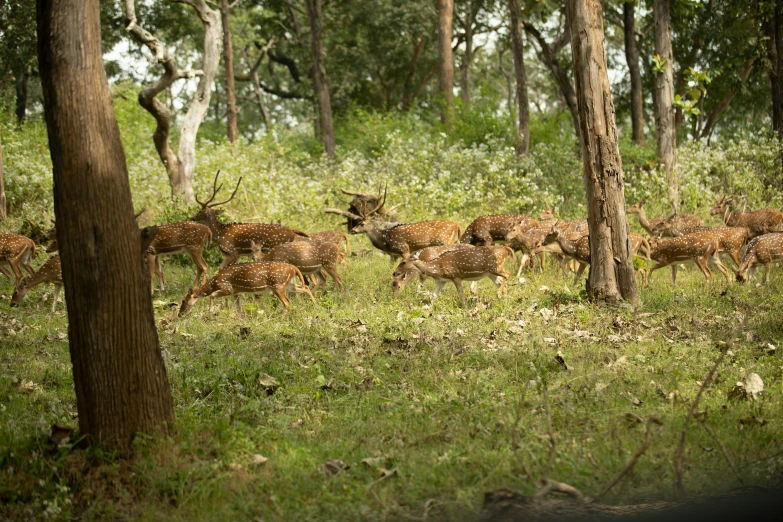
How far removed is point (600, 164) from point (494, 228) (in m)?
4.04

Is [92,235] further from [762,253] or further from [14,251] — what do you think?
[762,253]

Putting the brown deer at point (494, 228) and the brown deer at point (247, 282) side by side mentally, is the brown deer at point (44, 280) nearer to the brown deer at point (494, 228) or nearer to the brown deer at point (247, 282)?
the brown deer at point (247, 282)

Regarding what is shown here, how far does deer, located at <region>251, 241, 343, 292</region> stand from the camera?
13018 mm

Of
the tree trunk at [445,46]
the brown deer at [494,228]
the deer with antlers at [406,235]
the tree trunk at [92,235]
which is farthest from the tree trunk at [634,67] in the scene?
the tree trunk at [92,235]

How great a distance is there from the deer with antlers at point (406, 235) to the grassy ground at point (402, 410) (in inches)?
130

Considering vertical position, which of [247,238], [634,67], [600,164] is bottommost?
[247,238]

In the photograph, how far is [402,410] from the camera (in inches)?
294

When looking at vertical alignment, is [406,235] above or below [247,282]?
above

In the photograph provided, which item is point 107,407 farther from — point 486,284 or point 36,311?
point 486,284

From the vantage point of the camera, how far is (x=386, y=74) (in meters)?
40.8

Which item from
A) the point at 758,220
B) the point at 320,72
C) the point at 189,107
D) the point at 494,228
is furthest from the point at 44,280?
the point at 320,72

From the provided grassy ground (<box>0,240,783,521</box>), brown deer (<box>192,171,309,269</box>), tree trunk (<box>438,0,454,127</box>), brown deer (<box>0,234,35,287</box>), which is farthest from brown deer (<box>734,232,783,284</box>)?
tree trunk (<box>438,0,454,127</box>)

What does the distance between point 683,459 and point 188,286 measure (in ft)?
32.8

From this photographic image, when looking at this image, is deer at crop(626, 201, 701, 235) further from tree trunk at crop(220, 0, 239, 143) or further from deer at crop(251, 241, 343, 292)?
tree trunk at crop(220, 0, 239, 143)
